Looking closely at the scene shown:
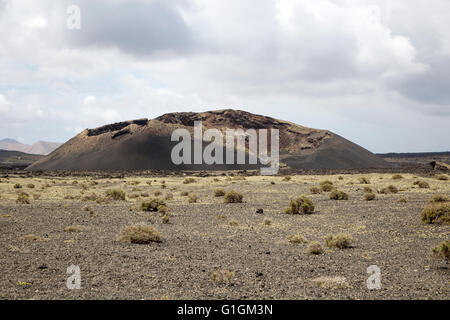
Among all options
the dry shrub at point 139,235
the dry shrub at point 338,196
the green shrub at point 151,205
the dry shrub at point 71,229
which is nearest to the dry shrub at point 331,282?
the dry shrub at point 139,235

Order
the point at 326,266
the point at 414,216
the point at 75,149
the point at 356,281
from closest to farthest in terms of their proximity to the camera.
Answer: the point at 356,281 → the point at 326,266 → the point at 414,216 → the point at 75,149

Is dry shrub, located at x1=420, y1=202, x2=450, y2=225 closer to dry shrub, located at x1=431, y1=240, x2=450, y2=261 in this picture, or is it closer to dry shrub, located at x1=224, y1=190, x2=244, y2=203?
dry shrub, located at x1=431, y1=240, x2=450, y2=261

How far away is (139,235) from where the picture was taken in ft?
41.7

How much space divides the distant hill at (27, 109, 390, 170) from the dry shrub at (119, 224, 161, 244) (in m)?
89.6

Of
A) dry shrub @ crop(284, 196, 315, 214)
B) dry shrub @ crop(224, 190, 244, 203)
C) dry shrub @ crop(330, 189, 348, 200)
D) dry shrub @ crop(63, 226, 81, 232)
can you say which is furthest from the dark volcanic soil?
dry shrub @ crop(330, 189, 348, 200)

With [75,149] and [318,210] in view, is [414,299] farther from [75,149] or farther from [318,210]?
[75,149]

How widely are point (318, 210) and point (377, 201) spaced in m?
5.63

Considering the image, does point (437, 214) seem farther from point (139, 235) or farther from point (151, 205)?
point (151, 205)

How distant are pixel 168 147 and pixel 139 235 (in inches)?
3950

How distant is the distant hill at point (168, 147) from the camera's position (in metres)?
108

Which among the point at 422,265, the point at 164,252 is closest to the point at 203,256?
the point at 164,252

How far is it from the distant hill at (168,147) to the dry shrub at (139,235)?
89594 mm

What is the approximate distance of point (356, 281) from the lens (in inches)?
324

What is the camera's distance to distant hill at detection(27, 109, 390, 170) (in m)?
108
